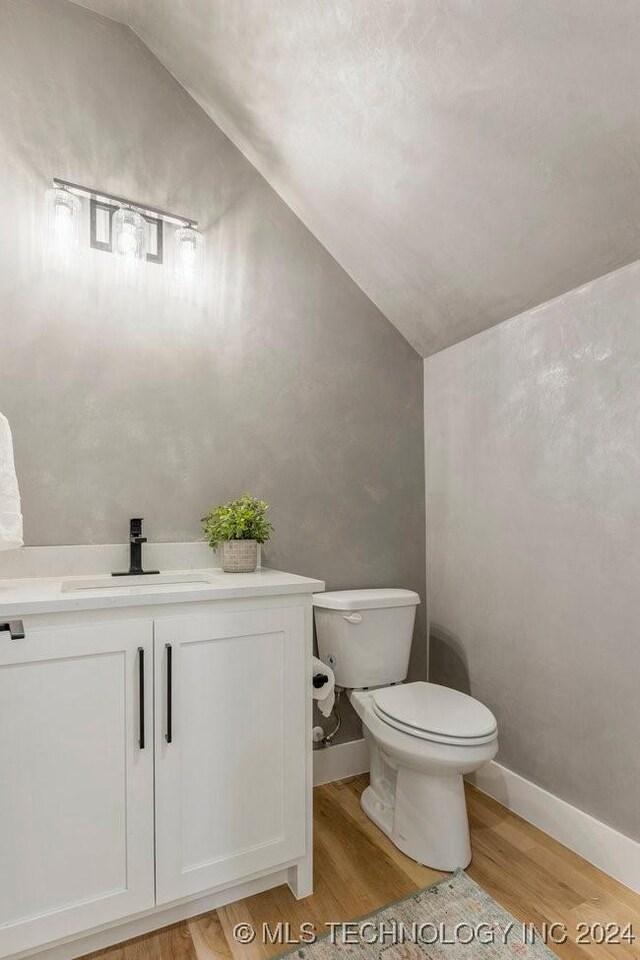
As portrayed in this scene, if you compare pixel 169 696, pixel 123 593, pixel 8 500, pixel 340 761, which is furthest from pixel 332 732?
pixel 8 500

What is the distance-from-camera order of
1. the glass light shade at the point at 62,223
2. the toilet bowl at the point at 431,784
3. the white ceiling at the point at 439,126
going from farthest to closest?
the glass light shade at the point at 62,223 < the toilet bowl at the point at 431,784 < the white ceiling at the point at 439,126

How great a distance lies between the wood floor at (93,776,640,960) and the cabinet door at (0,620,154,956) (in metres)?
0.22

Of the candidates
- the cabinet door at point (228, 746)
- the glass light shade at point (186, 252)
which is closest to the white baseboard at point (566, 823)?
the cabinet door at point (228, 746)

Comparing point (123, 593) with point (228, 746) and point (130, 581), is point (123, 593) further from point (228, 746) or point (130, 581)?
point (228, 746)

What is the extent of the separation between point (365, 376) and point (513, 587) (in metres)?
1.05

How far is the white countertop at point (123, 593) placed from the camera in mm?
1150

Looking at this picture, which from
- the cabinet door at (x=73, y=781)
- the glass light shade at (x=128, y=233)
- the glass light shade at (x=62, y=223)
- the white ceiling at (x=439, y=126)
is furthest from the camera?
the glass light shade at (x=128, y=233)

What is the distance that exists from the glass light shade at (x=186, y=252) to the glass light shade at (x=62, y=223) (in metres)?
0.33

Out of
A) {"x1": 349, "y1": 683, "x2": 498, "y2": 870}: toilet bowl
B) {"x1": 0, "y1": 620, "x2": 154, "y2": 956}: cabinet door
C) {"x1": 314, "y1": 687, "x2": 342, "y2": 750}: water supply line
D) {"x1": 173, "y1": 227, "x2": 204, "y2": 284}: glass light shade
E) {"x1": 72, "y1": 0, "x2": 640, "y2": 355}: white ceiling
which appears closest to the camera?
{"x1": 0, "y1": 620, "x2": 154, "y2": 956}: cabinet door

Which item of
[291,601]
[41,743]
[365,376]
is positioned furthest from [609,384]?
[41,743]

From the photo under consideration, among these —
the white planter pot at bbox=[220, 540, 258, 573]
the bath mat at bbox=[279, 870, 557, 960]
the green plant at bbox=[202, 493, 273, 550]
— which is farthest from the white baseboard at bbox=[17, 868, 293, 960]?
the green plant at bbox=[202, 493, 273, 550]

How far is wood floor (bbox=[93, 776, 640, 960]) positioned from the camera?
128 cm

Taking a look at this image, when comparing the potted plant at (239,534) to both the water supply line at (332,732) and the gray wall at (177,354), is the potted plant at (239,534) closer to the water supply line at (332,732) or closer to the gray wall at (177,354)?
the gray wall at (177,354)

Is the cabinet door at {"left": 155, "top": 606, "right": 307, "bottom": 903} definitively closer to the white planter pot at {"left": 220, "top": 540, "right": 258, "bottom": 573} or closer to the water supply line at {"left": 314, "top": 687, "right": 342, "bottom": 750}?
the white planter pot at {"left": 220, "top": 540, "right": 258, "bottom": 573}
